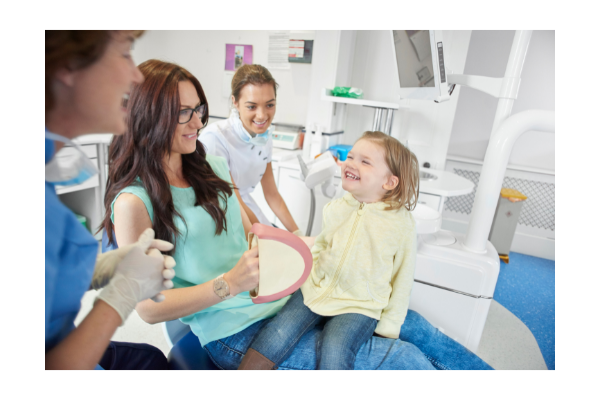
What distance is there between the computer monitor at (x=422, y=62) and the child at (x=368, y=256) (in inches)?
11.3

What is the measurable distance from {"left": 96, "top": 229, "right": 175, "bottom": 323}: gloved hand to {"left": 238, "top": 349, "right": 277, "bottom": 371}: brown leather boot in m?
0.42

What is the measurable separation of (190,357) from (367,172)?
0.83 meters

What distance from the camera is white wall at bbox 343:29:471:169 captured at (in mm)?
2723

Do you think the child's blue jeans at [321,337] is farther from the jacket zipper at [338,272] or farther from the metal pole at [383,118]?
the metal pole at [383,118]

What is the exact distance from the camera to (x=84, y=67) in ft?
1.30

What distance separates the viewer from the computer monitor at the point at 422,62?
1.14m

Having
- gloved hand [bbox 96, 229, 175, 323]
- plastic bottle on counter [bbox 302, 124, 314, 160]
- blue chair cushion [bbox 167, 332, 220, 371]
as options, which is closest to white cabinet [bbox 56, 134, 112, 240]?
plastic bottle on counter [bbox 302, 124, 314, 160]

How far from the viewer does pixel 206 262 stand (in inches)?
40.9

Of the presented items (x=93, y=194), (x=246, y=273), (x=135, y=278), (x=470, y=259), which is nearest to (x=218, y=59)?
(x=93, y=194)

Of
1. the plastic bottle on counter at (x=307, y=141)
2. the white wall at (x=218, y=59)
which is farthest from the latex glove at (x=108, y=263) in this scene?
the white wall at (x=218, y=59)
